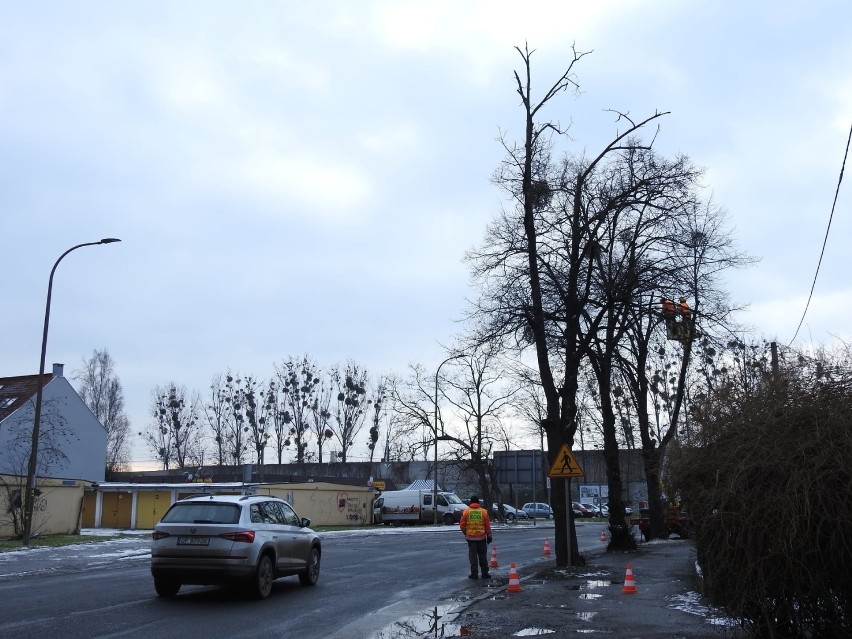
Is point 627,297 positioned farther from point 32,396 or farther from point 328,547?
point 32,396

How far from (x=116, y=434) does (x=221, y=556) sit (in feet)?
296

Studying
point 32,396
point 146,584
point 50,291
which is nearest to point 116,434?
point 32,396

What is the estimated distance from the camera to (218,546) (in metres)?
13.5

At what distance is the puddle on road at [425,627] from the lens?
10.6 metres

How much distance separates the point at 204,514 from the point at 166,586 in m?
1.36

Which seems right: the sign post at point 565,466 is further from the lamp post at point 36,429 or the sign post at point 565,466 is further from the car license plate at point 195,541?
the lamp post at point 36,429

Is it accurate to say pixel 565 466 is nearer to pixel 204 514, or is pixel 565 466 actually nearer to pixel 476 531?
pixel 476 531

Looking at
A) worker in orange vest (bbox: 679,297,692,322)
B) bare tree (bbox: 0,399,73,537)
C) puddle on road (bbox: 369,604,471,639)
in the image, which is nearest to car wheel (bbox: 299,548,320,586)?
puddle on road (bbox: 369,604,471,639)

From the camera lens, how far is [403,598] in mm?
14867

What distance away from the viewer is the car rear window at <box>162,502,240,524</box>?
13.9 meters

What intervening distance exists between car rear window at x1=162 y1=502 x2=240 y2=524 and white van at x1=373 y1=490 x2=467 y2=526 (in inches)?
1858

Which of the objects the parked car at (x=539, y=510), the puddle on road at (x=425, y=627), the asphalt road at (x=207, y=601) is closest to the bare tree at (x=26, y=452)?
the asphalt road at (x=207, y=601)

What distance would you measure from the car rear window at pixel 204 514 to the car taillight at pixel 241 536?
10.7 inches

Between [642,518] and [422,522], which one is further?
[422,522]
